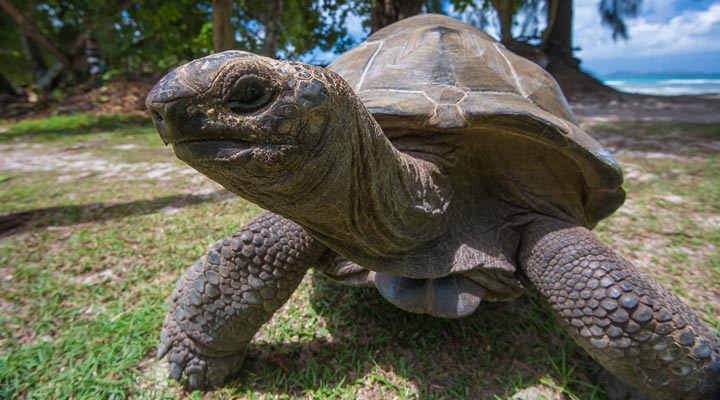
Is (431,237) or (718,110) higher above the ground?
(431,237)

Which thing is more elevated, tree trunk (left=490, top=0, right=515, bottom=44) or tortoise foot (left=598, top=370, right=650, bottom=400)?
tree trunk (left=490, top=0, right=515, bottom=44)

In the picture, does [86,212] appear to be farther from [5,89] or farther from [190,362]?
[5,89]

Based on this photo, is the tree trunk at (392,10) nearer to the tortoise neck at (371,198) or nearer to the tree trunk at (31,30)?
the tortoise neck at (371,198)

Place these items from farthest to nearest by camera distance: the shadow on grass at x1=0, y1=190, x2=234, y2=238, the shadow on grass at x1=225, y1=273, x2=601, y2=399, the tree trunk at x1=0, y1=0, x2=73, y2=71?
the tree trunk at x1=0, y1=0, x2=73, y2=71 < the shadow on grass at x1=0, y1=190, x2=234, y2=238 < the shadow on grass at x1=225, y1=273, x2=601, y2=399

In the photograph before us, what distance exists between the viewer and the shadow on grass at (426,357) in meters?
1.59

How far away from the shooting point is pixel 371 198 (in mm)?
1170

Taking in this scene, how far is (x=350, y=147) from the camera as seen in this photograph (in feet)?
3.33

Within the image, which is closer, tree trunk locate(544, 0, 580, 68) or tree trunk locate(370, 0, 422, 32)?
tree trunk locate(370, 0, 422, 32)

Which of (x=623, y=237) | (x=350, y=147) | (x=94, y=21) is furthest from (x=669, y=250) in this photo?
(x=94, y=21)

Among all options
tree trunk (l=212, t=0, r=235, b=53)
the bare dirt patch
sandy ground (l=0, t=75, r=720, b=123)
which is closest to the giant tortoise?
the bare dirt patch

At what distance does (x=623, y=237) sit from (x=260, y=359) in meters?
2.59

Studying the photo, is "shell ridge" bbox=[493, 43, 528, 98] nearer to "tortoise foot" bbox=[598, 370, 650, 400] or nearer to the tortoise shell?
the tortoise shell

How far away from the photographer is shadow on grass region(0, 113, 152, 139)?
299 inches

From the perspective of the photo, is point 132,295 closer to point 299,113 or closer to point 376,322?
point 376,322
